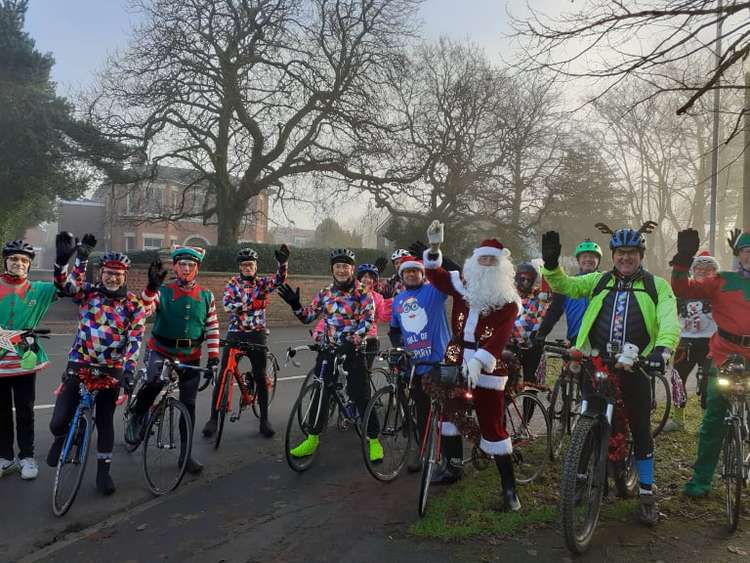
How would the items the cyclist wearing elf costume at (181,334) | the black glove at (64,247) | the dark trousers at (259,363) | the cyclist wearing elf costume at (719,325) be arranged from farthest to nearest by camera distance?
the dark trousers at (259,363) < the cyclist wearing elf costume at (181,334) < the black glove at (64,247) < the cyclist wearing elf costume at (719,325)

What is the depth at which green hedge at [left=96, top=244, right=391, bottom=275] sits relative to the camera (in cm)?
2166

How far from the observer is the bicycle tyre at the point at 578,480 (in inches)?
139

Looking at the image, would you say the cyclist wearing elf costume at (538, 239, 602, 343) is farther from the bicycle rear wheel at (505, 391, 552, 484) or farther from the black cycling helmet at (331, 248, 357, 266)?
the black cycling helmet at (331, 248, 357, 266)

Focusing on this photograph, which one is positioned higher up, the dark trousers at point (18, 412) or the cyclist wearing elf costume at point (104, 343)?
the cyclist wearing elf costume at point (104, 343)

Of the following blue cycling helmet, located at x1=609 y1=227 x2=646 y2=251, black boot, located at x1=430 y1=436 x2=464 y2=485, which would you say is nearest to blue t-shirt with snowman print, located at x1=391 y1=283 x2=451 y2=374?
black boot, located at x1=430 y1=436 x2=464 y2=485

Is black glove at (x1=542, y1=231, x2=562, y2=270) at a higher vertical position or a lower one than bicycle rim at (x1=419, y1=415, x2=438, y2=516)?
higher

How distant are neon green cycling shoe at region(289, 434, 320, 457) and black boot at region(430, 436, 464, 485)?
118 centimetres

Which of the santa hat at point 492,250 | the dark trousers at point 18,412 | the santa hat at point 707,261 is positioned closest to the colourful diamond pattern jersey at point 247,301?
the dark trousers at point 18,412

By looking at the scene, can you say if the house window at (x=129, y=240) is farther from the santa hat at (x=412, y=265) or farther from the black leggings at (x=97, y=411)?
the santa hat at (x=412, y=265)

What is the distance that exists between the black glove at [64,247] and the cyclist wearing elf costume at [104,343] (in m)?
0.04

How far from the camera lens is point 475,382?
4.19 meters

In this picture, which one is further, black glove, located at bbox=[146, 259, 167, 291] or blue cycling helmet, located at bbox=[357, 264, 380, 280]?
blue cycling helmet, located at bbox=[357, 264, 380, 280]

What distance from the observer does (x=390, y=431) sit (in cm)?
527

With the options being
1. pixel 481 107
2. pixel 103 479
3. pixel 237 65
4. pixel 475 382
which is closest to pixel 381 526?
pixel 475 382
